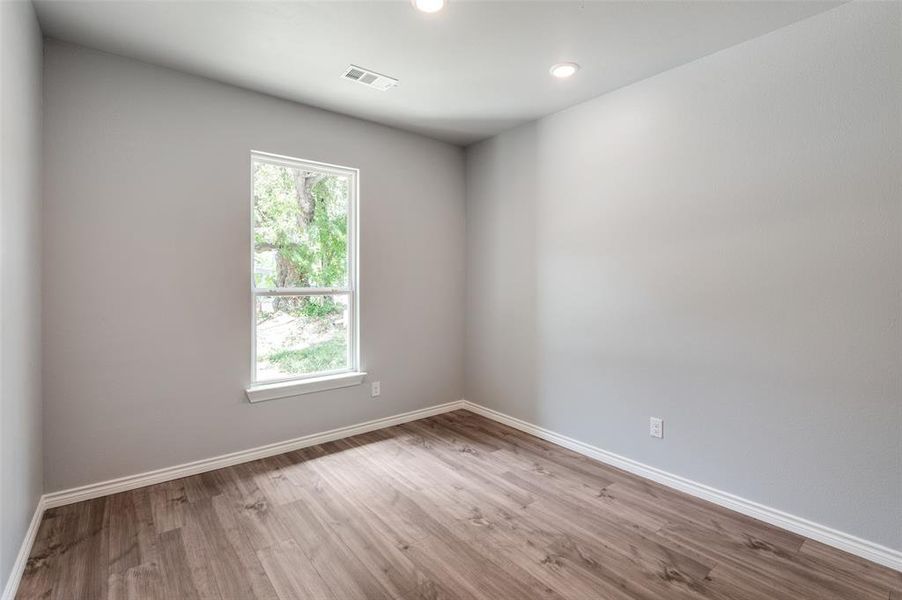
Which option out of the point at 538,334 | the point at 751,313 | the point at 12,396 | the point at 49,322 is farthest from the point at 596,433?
the point at 49,322

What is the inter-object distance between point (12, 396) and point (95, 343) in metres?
0.76

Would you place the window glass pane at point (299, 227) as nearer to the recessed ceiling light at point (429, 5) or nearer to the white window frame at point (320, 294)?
the white window frame at point (320, 294)

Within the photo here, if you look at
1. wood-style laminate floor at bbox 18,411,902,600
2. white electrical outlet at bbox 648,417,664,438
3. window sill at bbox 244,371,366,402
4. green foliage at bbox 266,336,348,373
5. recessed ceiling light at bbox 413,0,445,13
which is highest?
recessed ceiling light at bbox 413,0,445,13

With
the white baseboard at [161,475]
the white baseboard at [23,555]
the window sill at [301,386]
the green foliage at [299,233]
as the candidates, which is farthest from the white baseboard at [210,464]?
the green foliage at [299,233]

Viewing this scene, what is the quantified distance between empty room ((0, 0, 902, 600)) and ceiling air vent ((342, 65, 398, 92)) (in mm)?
29

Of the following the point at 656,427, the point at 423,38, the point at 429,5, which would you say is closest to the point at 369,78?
the point at 423,38

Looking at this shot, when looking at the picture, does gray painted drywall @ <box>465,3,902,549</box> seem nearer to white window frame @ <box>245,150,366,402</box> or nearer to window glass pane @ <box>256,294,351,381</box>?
white window frame @ <box>245,150,366,402</box>

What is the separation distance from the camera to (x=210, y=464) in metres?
2.82

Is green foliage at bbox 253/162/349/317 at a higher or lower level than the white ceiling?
lower

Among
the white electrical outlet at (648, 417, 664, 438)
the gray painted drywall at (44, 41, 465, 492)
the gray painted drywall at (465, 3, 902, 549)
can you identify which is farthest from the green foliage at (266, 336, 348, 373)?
the white electrical outlet at (648, 417, 664, 438)

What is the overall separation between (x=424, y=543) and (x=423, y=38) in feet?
8.68

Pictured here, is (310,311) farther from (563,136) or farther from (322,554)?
(563,136)

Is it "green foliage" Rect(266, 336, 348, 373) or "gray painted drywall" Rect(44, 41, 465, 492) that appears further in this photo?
"green foliage" Rect(266, 336, 348, 373)

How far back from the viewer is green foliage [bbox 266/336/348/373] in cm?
321
